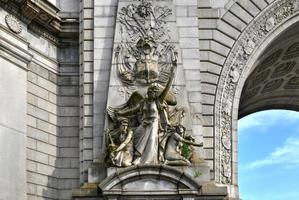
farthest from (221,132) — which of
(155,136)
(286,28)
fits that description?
→ (286,28)

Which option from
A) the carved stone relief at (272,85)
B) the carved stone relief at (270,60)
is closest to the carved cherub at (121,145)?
the carved stone relief at (270,60)

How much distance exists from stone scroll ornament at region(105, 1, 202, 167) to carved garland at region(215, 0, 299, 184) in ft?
4.56

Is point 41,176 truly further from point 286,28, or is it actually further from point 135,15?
point 286,28

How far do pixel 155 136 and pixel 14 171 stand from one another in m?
3.96

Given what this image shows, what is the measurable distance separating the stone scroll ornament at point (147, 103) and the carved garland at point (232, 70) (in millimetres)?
1389

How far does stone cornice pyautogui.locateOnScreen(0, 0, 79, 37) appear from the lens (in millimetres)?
20459

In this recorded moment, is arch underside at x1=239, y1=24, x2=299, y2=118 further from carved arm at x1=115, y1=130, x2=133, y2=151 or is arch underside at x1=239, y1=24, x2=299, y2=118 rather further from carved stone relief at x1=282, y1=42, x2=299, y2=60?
carved arm at x1=115, y1=130, x2=133, y2=151

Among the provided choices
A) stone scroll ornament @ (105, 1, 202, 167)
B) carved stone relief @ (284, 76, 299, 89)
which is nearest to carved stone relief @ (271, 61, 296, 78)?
carved stone relief @ (284, 76, 299, 89)

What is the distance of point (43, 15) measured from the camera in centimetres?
2117

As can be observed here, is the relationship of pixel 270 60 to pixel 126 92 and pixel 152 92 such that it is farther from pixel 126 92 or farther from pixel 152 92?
pixel 152 92

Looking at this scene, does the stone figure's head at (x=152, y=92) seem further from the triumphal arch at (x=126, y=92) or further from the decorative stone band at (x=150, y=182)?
the decorative stone band at (x=150, y=182)

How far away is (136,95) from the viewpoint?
1972 cm

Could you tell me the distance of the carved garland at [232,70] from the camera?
20594 mm

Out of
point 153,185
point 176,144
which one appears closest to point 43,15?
point 176,144
